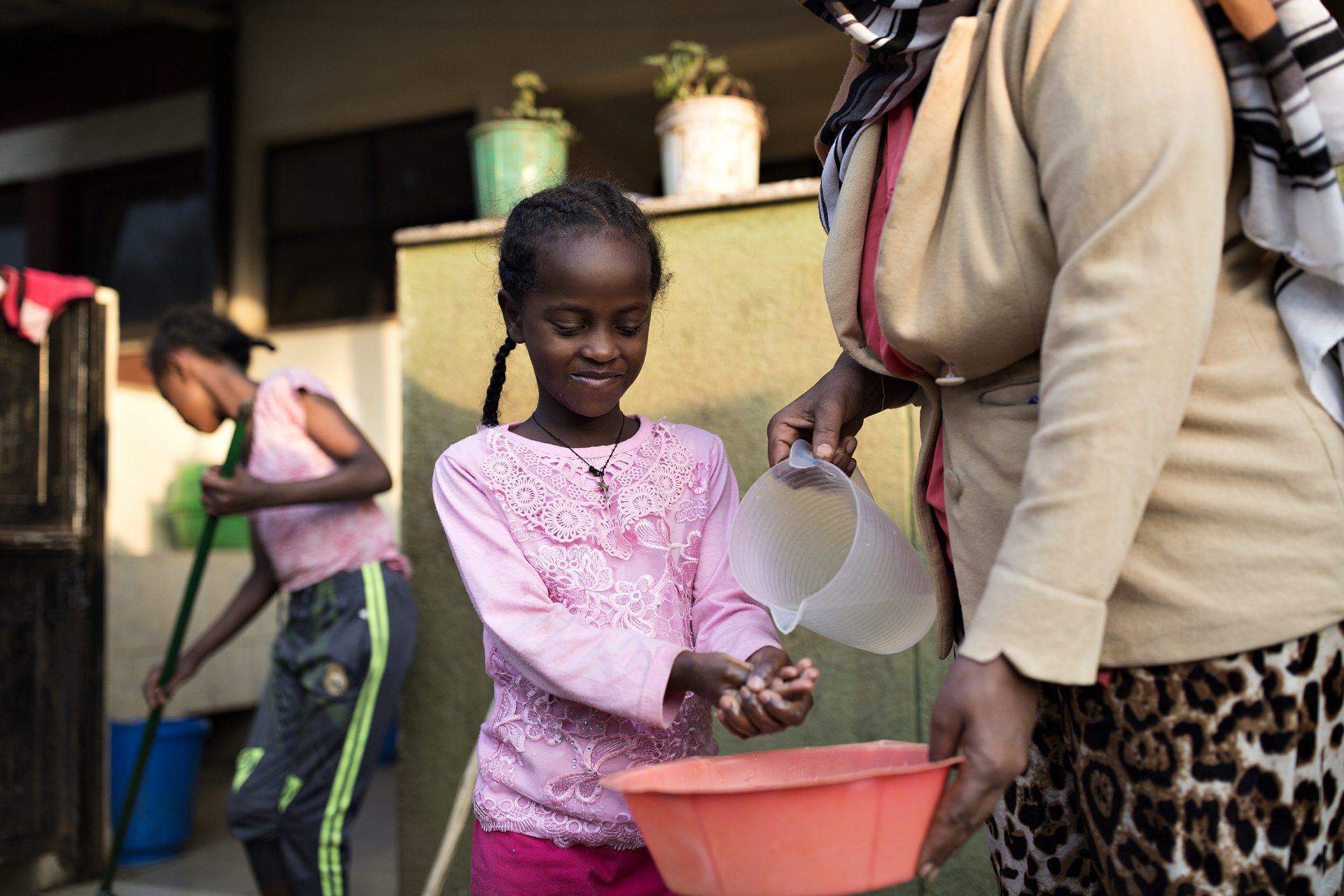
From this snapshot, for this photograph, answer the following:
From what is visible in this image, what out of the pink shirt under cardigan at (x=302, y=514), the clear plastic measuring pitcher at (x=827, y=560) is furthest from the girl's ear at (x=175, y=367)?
the clear plastic measuring pitcher at (x=827, y=560)

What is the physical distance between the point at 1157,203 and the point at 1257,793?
55 centimetres

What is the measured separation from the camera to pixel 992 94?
1154 millimetres

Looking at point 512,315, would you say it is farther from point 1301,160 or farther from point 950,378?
point 1301,160

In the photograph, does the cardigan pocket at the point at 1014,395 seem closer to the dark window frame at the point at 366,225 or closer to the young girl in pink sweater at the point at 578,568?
the young girl in pink sweater at the point at 578,568

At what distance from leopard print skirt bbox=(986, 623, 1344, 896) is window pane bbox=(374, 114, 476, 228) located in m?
5.40

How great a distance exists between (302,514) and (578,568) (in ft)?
6.12

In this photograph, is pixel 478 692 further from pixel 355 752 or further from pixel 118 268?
pixel 118 268

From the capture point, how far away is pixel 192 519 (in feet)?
18.5

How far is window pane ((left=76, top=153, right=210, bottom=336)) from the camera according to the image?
6.93m

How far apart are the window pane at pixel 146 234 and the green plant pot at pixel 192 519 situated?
5.06 feet

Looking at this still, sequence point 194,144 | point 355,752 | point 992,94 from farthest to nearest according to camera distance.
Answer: point 194,144, point 355,752, point 992,94

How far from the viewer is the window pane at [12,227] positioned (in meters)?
7.57

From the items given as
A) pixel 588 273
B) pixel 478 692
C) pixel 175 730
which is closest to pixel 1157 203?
pixel 588 273

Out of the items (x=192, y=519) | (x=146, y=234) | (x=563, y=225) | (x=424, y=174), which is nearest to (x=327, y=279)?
(x=424, y=174)
